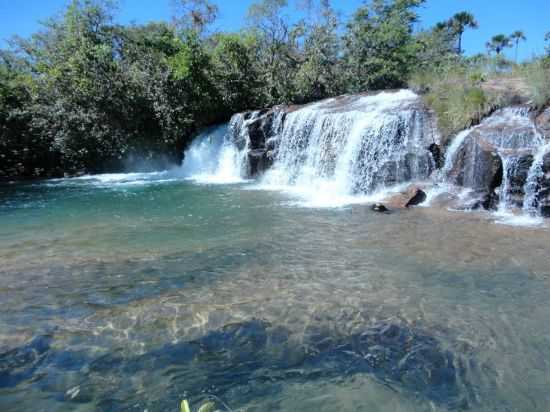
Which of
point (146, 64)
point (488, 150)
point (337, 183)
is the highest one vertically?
point (146, 64)

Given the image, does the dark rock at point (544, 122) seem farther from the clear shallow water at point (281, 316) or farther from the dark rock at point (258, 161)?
the dark rock at point (258, 161)

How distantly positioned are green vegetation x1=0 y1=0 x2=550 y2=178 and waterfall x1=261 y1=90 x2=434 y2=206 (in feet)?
13.1

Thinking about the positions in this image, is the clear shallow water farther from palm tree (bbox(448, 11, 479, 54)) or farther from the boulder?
palm tree (bbox(448, 11, 479, 54))

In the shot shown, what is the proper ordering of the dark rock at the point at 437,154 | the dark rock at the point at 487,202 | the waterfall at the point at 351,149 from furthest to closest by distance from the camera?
1. the waterfall at the point at 351,149
2. the dark rock at the point at 437,154
3. the dark rock at the point at 487,202

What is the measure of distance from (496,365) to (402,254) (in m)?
2.74

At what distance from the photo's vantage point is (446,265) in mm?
5605

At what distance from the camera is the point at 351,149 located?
461 inches

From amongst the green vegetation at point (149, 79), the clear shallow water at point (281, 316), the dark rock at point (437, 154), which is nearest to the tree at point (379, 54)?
the green vegetation at point (149, 79)

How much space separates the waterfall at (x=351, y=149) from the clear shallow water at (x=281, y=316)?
2982mm

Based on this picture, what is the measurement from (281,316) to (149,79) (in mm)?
17178

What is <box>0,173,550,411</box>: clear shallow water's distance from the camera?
3.11 meters

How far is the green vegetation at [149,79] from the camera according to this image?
1819 cm

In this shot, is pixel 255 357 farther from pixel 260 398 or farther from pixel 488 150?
pixel 488 150

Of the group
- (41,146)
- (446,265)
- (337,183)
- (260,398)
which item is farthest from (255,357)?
(41,146)
